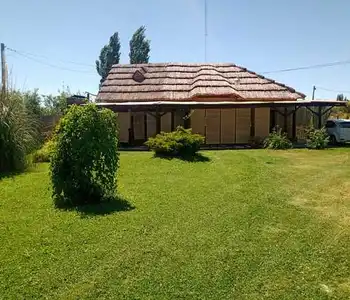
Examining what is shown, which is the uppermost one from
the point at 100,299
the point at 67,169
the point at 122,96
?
the point at 122,96

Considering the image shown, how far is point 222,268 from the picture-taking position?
470cm

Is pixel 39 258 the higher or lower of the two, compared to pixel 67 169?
lower

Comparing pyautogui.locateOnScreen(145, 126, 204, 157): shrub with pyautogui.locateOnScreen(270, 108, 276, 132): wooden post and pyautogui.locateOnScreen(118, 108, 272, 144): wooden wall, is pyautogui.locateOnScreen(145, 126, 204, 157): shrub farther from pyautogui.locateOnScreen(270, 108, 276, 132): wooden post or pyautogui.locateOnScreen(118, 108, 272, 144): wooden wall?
pyautogui.locateOnScreen(270, 108, 276, 132): wooden post

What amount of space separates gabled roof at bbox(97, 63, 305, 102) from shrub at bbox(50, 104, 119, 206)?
57.7 feet

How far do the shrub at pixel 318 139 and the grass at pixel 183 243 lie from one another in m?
10.5

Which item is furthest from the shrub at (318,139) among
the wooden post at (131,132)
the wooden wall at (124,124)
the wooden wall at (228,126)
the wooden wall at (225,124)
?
the wooden wall at (124,124)

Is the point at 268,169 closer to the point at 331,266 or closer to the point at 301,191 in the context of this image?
the point at 301,191

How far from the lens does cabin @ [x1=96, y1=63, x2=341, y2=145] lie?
877 inches

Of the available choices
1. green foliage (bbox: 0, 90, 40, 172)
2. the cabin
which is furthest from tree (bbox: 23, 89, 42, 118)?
the cabin

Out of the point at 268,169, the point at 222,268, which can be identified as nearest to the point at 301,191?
the point at 268,169

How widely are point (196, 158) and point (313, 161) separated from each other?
15.2 ft

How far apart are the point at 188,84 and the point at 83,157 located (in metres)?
20.8

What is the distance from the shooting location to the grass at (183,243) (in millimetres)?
4215

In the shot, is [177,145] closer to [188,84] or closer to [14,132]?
[14,132]
